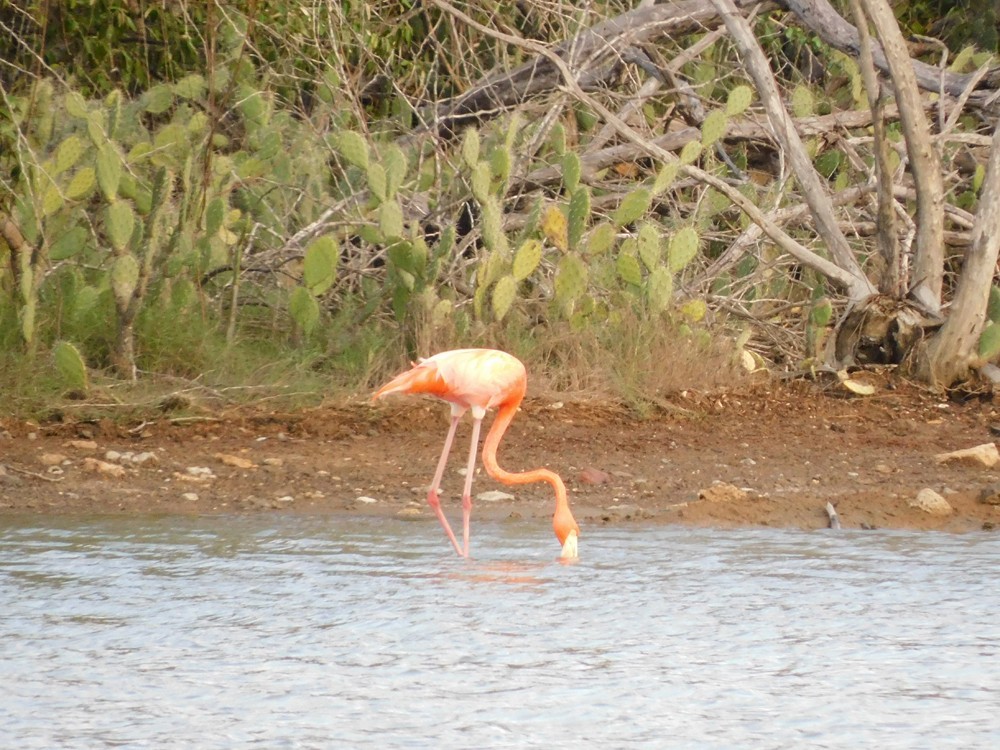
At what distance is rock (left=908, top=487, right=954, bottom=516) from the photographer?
5.94 metres

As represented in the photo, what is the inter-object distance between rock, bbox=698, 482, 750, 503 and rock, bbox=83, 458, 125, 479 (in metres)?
2.40

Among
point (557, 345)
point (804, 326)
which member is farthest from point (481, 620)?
point (804, 326)

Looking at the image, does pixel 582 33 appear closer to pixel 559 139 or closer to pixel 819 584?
pixel 559 139

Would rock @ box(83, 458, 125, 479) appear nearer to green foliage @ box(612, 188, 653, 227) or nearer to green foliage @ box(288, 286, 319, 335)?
green foliage @ box(288, 286, 319, 335)

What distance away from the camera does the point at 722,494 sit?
6160 millimetres

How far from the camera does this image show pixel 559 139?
760 centimetres

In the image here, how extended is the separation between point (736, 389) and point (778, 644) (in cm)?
362

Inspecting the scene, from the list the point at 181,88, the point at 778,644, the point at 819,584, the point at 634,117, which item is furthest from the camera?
the point at 634,117

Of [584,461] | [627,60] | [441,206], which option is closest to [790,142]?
[627,60]

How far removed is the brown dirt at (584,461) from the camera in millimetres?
6141

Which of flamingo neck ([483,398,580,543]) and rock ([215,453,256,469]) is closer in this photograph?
flamingo neck ([483,398,580,543])

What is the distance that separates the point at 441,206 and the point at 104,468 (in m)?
2.43

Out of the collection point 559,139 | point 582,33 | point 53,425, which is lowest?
point 53,425

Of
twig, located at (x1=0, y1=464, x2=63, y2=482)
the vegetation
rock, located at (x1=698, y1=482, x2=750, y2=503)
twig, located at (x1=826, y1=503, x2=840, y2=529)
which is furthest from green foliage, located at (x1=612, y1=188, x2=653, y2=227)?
twig, located at (x1=0, y1=464, x2=63, y2=482)
